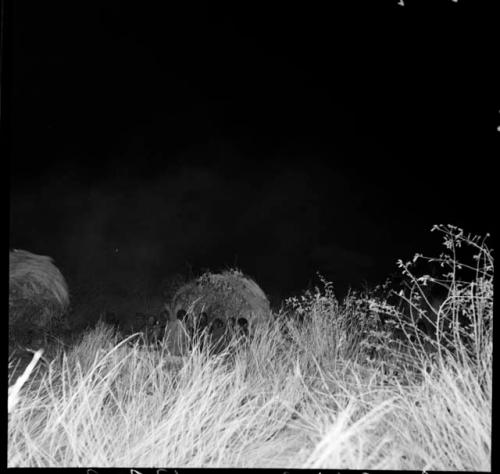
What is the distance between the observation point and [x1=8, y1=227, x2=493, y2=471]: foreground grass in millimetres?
2873

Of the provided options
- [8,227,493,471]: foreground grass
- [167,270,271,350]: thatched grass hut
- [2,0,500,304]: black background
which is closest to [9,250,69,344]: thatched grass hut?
[2,0,500,304]: black background

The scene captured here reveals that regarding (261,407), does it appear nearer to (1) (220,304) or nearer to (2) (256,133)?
(1) (220,304)

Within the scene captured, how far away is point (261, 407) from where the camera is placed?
3143 millimetres

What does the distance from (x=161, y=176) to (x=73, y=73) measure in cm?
86

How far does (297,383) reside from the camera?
10.7 ft

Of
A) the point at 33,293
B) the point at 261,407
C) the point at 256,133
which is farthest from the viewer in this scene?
the point at 256,133

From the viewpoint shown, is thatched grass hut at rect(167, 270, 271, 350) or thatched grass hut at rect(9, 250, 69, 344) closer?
thatched grass hut at rect(9, 250, 69, 344)

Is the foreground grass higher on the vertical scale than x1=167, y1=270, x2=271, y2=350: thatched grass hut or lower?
lower

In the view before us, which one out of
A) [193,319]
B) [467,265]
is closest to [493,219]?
[467,265]

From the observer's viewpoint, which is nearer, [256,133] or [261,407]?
[261,407]

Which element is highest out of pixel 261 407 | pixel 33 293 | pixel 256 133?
pixel 256 133

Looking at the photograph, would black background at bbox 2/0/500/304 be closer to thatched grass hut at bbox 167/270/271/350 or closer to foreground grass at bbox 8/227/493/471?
thatched grass hut at bbox 167/270/271/350

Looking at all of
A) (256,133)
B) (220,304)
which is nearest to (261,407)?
(220,304)

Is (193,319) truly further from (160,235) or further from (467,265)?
(467,265)
